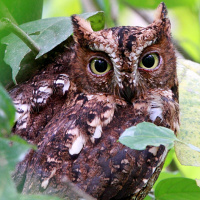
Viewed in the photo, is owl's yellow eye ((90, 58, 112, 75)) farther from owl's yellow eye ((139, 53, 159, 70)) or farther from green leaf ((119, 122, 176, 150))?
green leaf ((119, 122, 176, 150))

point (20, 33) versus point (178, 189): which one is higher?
point (20, 33)

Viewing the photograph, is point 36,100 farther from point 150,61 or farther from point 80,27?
point 150,61

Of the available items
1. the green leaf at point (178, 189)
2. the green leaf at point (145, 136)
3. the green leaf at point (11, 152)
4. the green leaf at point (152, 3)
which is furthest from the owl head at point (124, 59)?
the green leaf at point (11, 152)

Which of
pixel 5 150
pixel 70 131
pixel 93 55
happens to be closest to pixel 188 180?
pixel 70 131

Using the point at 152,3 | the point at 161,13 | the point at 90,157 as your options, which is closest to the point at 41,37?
the point at 90,157

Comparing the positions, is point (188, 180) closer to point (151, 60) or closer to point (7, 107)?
point (151, 60)

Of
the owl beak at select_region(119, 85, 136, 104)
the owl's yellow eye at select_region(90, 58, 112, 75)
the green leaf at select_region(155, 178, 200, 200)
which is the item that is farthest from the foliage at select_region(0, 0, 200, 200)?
the owl beak at select_region(119, 85, 136, 104)
